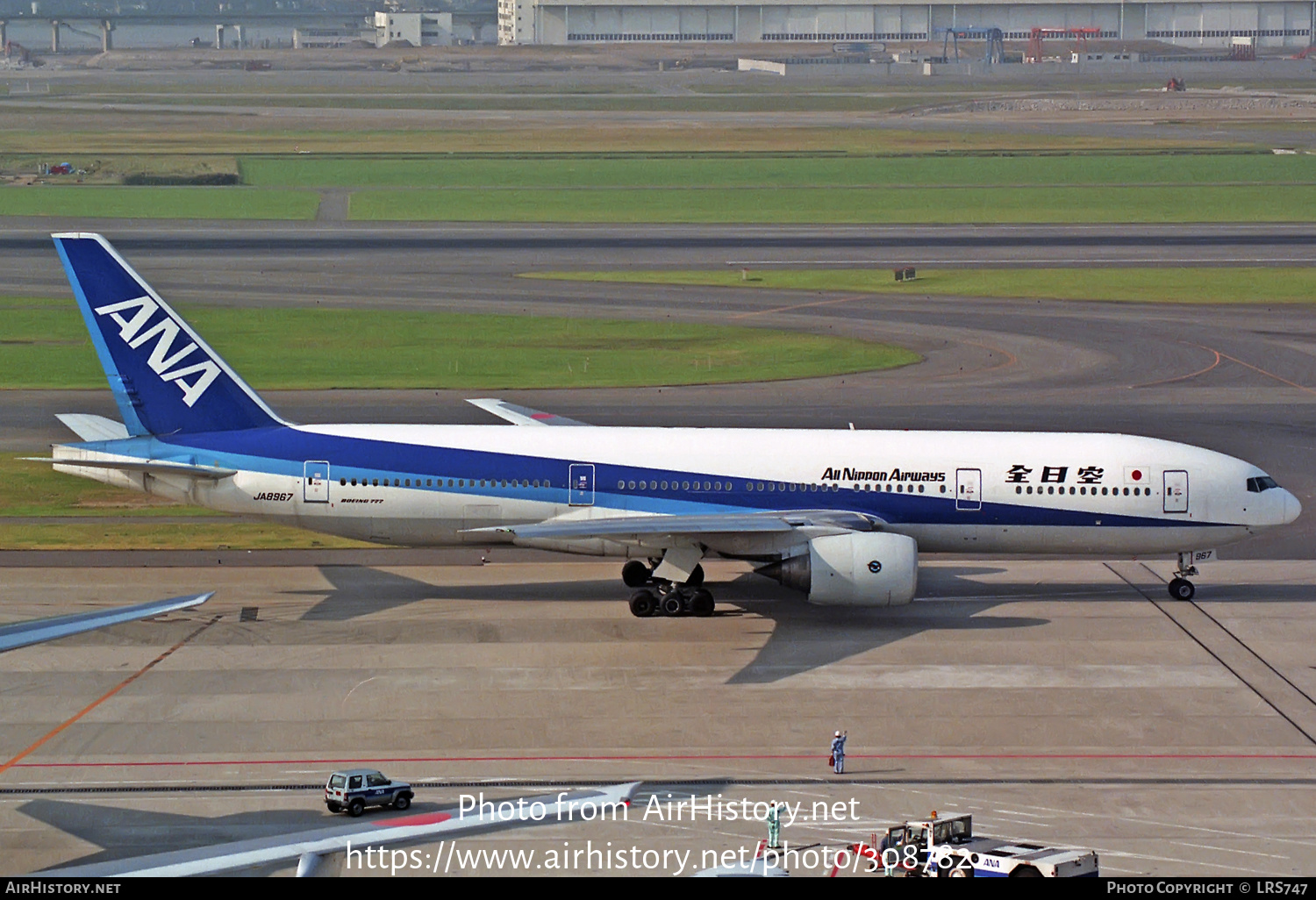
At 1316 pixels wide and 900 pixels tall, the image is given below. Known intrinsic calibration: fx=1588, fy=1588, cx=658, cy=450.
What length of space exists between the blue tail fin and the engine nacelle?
1622cm

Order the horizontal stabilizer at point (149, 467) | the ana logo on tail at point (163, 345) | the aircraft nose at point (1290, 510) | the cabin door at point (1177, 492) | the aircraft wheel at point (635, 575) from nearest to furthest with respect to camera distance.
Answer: the horizontal stabilizer at point (149, 467) < the ana logo on tail at point (163, 345) < the cabin door at point (1177, 492) < the aircraft wheel at point (635, 575) < the aircraft nose at point (1290, 510)

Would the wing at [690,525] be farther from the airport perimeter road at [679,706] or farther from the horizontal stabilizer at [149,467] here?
the horizontal stabilizer at [149,467]

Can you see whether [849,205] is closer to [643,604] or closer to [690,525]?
[643,604]

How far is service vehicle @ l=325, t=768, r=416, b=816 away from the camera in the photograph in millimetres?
27516

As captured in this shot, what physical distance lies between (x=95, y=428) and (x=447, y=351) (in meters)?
35.1

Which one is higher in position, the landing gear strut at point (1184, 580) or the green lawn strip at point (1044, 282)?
the green lawn strip at point (1044, 282)

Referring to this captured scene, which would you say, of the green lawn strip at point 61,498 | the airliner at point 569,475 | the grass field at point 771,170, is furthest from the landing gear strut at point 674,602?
the grass field at point 771,170

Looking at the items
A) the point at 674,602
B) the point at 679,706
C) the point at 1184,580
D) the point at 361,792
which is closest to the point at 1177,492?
the point at 1184,580

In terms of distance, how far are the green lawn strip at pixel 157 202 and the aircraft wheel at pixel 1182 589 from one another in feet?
330

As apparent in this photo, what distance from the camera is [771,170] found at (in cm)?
16375

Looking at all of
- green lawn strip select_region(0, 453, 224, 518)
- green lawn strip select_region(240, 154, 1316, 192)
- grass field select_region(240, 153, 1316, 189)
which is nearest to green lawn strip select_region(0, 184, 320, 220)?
grass field select_region(240, 153, 1316, 189)

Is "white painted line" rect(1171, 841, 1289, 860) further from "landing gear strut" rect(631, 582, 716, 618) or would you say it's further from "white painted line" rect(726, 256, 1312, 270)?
"white painted line" rect(726, 256, 1312, 270)

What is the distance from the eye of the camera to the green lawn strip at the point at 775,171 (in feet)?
507

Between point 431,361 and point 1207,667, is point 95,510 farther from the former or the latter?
point 1207,667
